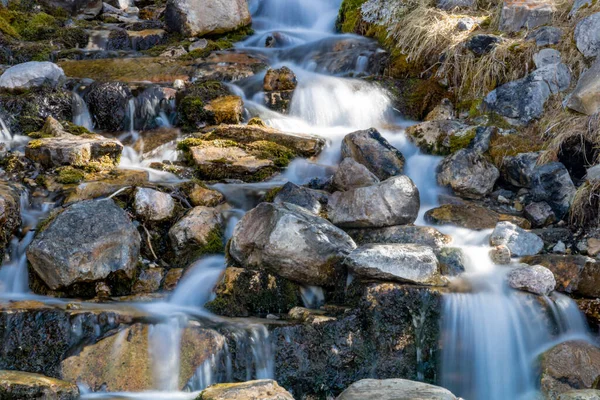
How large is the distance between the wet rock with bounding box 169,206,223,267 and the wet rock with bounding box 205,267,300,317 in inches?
30.8

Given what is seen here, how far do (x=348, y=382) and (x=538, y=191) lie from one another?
3177 mm

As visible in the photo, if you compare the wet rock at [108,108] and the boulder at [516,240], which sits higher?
the boulder at [516,240]

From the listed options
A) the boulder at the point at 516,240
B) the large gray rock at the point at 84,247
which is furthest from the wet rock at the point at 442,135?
the large gray rock at the point at 84,247

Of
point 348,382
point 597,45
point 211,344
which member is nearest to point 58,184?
point 211,344

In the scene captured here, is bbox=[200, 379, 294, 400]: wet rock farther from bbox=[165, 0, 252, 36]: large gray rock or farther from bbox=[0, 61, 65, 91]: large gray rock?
bbox=[165, 0, 252, 36]: large gray rock

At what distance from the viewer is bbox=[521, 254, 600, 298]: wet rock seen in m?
4.73

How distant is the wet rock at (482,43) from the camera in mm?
8219

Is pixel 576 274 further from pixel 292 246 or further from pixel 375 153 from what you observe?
pixel 375 153

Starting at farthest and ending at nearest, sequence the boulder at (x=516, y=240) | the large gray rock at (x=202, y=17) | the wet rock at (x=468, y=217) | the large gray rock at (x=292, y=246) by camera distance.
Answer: the large gray rock at (x=202, y=17) < the wet rock at (x=468, y=217) < the boulder at (x=516, y=240) < the large gray rock at (x=292, y=246)

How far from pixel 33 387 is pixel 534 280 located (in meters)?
3.56

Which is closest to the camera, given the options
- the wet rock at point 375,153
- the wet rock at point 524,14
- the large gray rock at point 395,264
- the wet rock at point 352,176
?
the large gray rock at point 395,264

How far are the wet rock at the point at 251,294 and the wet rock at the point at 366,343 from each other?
510 millimetres

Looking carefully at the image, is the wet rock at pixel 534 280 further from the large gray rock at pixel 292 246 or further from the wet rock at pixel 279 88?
the wet rock at pixel 279 88

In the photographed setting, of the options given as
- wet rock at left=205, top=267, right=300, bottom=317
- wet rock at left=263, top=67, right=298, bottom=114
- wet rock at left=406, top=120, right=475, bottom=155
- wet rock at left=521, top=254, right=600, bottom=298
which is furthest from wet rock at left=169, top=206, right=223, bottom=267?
wet rock at left=263, top=67, right=298, bottom=114
